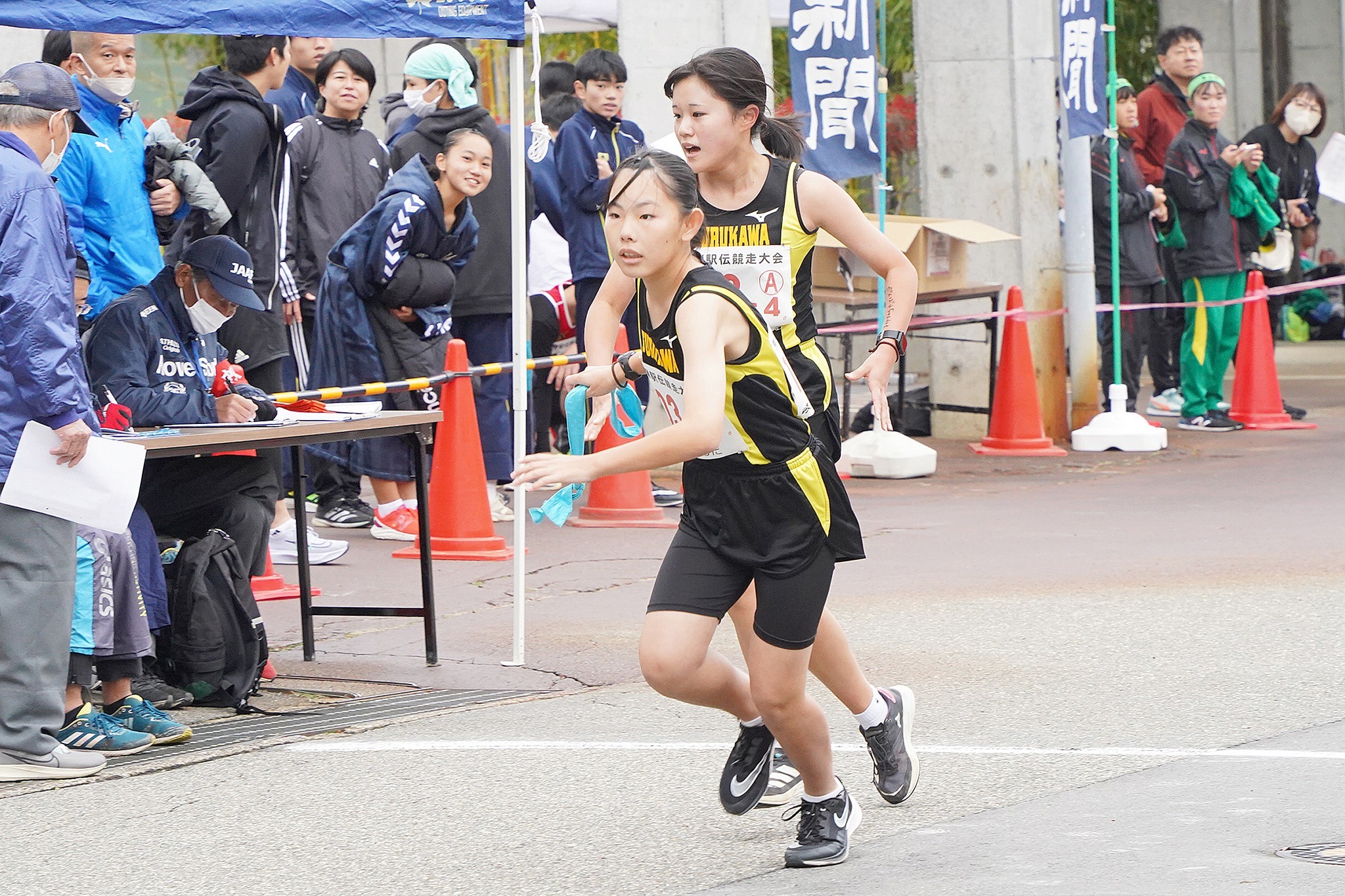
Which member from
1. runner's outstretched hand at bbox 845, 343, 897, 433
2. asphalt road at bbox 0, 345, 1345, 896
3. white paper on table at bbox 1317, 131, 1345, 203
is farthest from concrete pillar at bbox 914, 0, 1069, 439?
runner's outstretched hand at bbox 845, 343, 897, 433

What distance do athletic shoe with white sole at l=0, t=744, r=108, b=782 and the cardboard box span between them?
7.42 m

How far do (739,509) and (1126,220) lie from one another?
9.63 m

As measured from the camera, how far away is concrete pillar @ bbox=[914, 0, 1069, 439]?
1313 centimetres

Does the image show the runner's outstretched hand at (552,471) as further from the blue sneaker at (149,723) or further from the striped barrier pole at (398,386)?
the striped barrier pole at (398,386)

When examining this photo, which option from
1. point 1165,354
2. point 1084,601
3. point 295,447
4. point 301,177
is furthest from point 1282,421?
point 295,447

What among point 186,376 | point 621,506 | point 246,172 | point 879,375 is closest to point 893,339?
point 879,375

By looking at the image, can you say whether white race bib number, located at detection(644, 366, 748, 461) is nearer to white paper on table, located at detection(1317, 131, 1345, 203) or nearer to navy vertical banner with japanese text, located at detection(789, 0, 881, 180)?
navy vertical banner with japanese text, located at detection(789, 0, 881, 180)

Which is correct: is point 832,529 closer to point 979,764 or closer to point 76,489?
point 979,764

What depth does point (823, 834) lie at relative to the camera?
4707 mm

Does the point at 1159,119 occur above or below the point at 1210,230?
above

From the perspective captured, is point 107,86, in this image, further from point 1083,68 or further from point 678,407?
A: point 1083,68

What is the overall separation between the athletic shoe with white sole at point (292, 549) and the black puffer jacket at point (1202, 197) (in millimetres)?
7128

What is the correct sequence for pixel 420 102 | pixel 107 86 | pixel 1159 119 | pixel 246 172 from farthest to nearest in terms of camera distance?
pixel 1159 119 → pixel 420 102 → pixel 246 172 → pixel 107 86

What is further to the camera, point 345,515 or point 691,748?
point 345,515
